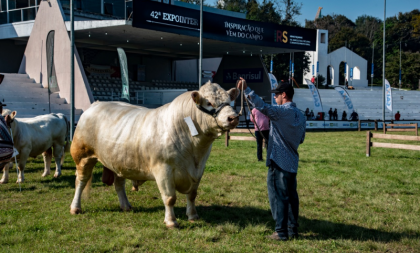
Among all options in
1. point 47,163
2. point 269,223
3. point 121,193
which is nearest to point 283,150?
point 269,223

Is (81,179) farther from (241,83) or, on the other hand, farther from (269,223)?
(241,83)

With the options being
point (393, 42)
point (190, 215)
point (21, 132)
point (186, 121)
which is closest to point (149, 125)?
point (186, 121)

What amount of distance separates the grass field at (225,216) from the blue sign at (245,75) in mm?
28872

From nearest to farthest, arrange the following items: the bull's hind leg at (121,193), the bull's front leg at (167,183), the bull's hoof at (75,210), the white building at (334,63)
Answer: the bull's front leg at (167,183)
the bull's hoof at (75,210)
the bull's hind leg at (121,193)
the white building at (334,63)

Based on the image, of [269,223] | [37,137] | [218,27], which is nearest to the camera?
[269,223]

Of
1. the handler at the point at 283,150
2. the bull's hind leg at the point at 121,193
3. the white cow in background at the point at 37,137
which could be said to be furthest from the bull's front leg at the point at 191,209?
the white cow in background at the point at 37,137

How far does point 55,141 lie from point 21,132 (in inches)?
50.8

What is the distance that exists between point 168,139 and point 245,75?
35.0m

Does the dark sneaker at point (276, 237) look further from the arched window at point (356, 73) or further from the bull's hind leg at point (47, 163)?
the arched window at point (356, 73)

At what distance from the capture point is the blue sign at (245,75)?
38888 millimetres

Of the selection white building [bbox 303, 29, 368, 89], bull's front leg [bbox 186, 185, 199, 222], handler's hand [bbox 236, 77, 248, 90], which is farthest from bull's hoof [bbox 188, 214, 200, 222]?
white building [bbox 303, 29, 368, 89]

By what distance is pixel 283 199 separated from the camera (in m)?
5.05

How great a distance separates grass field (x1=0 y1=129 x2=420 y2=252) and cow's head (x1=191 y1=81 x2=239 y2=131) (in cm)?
153

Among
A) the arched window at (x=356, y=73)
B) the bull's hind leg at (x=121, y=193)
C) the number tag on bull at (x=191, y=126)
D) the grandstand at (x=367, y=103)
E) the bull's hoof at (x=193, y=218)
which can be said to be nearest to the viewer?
the number tag on bull at (x=191, y=126)
